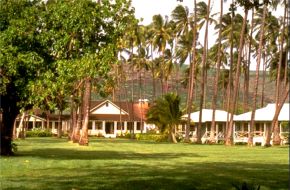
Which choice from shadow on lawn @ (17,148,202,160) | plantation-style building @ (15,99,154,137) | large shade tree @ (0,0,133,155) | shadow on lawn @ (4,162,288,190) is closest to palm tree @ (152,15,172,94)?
plantation-style building @ (15,99,154,137)

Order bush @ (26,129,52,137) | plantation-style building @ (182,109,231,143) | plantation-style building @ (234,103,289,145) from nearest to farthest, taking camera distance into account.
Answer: plantation-style building @ (234,103,289,145), plantation-style building @ (182,109,231,143), bush @ (26,129,52,137)

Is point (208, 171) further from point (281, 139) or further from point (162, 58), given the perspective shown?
point (162, 58)

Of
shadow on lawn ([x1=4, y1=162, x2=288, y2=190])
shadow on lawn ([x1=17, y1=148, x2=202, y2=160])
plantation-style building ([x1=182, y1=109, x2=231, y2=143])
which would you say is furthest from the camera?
plantation-style building ([x1=182, y1=109, x2=231, y2=143])

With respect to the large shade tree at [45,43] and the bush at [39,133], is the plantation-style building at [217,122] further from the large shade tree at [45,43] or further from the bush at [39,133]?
the large shade tree at [45,43]

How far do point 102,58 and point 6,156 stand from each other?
5704mm

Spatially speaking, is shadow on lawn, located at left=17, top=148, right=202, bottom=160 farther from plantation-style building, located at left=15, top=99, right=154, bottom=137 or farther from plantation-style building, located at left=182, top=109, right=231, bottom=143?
plantation-style building, located at left=15, top=99, right=154, bottom=137

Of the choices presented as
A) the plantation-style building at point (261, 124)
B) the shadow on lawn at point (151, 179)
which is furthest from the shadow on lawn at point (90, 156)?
the plantation-style building at point (261, 124)

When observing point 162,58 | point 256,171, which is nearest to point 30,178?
point 256,171

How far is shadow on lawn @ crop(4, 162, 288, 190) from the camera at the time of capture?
1335 cm

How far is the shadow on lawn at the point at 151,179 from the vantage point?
526 inches

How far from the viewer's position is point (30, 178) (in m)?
14.8

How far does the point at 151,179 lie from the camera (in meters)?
15.0

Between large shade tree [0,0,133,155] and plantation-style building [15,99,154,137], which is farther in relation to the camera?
plantation-style building [15,99,154,137]

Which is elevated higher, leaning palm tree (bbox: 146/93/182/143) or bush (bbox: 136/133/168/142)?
leaning palm tree (bbox: 146/93/182/143)
